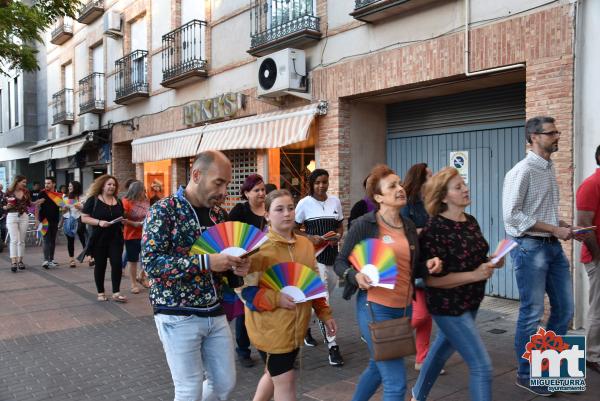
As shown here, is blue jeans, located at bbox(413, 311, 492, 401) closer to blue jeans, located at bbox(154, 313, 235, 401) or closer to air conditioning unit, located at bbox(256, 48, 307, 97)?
blue jeans, located at bbox(154, 313, 235, 401)

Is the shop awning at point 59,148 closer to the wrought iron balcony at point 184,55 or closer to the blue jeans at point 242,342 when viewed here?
the wrought iron balcony at point 184,55

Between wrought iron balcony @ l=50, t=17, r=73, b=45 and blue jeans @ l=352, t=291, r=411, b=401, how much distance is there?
20777 mm

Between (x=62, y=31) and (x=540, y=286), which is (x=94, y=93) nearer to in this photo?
(x=62, y=31)

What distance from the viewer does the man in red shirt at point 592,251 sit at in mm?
4527

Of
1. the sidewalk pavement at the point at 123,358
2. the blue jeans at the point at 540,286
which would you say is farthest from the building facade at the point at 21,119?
the blue jeans at the point at 540,286

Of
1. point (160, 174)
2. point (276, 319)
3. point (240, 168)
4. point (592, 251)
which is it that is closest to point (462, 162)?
point (592, 251)

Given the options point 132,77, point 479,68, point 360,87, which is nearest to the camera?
point 479,68

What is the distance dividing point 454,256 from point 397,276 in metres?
0.40

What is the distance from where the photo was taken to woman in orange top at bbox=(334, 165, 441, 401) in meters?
Result: 3.17

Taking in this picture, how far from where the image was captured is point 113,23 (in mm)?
16375

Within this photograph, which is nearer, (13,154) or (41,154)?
(41,154)

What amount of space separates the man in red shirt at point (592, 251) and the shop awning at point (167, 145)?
9.30 metres

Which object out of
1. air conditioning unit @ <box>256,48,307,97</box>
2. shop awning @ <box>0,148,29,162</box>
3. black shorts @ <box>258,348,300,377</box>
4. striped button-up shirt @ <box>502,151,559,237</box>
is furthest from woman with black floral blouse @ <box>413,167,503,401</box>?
shop awning @ <box>0,148,29,162</box>

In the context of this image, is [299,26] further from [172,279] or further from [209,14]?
[172,279]
